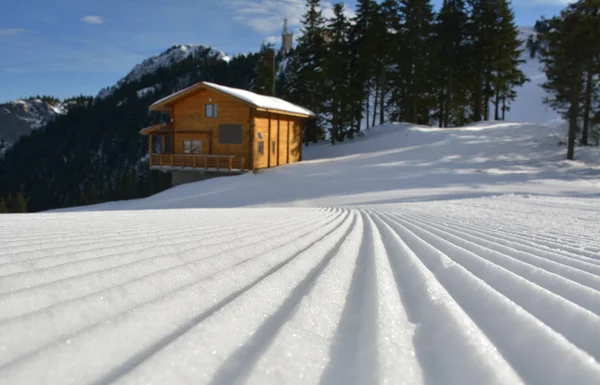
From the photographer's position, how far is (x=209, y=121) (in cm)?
2483

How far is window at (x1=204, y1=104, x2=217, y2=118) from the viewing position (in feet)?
80.8

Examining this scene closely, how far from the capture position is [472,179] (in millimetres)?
18062

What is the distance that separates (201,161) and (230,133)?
2452 mm

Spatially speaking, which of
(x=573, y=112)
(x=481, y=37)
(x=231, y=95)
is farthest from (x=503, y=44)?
(x=231, y=95)

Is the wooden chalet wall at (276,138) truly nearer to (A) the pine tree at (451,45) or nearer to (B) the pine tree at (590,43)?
(A) the pine tree at (451,45)

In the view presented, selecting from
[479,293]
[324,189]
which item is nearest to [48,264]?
[479,293]

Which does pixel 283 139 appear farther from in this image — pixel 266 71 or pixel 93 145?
pixel 93 145

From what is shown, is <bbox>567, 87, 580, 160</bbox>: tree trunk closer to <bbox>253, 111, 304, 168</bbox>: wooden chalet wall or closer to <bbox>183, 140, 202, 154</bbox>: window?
<bbox>253, 111, 304, 168</bbox>: wooden chalet wall

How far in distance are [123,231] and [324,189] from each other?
13197 mm

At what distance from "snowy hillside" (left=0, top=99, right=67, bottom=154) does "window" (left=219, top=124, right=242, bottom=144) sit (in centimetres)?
13943

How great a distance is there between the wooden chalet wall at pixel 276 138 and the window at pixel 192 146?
4.01 metres

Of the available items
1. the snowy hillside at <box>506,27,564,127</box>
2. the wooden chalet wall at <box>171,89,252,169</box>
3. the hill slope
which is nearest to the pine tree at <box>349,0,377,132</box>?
the hill slope

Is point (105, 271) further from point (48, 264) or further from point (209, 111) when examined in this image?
point (209, 111)

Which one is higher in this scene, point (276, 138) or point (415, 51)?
point (415, 51)
